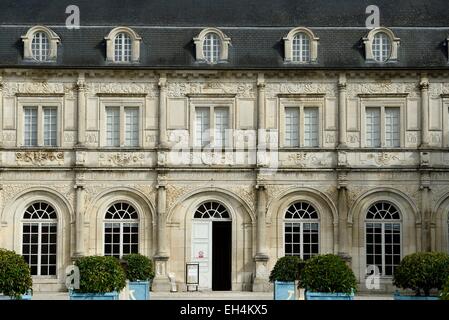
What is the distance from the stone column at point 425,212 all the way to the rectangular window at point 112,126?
10.9 meters

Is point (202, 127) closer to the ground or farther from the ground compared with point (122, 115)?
closer to the ground

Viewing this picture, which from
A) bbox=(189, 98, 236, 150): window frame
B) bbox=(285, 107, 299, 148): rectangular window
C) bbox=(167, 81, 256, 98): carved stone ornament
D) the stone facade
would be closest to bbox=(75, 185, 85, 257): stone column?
the stone facade

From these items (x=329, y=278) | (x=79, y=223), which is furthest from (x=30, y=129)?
(x=329, y=278)

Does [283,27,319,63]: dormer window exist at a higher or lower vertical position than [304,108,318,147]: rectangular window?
higher

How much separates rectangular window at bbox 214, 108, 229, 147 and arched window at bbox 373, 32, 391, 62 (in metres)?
5.76

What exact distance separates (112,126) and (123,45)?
293 cm

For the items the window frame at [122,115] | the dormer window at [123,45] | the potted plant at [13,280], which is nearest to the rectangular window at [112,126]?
the window frame at [122,115]

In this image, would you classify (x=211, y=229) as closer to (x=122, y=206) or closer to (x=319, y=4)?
(x=122, y=206)

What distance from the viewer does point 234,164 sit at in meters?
32.7

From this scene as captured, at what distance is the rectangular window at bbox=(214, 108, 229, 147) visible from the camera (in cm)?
3297

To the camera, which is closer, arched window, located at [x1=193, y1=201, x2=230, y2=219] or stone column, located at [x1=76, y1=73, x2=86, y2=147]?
stone column, located at [x1=76, y1=73, x2=86, y2=147]

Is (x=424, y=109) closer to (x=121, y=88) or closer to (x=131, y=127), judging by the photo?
(x=131, y=127)

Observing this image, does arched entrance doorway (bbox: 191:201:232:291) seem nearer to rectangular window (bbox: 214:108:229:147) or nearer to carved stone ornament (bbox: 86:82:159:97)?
rectangular window (bbox: 214:108:229:147)

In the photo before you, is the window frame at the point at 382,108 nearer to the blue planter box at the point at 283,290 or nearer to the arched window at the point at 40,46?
the blue planter box at the point at 283,290
